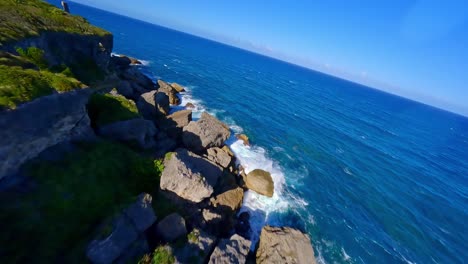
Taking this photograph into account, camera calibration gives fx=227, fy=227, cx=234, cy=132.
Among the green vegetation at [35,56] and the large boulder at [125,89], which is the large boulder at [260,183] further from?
the green vegetation at [35,56]

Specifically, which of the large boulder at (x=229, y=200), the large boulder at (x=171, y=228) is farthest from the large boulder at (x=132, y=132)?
the large boulder at (x=171, y=228)

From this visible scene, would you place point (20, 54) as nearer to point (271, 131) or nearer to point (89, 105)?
point (89, 105)

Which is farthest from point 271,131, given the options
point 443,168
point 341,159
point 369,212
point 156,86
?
point 443,168

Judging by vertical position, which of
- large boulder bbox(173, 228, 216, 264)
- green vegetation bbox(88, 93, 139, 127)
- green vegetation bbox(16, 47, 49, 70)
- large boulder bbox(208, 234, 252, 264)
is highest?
green vegetation bbox(16, 47, 49, 70)

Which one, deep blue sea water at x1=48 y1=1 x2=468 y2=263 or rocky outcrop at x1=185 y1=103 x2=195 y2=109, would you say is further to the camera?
rocky outcrop at x1=185 y1=103 x2=195 y2=109

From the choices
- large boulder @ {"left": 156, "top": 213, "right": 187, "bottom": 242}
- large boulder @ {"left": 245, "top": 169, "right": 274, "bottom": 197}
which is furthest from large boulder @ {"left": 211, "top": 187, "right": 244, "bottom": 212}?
large boulder @ {"left": 156, "top": 213, "right": 187, "bottom": 242}

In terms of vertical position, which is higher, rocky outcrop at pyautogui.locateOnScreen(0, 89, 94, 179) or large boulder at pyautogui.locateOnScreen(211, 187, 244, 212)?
rocky outcrop at pyautogui.locateOnScreen(0, 89, 94, 179)

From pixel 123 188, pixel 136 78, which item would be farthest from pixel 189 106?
pixel 123 188

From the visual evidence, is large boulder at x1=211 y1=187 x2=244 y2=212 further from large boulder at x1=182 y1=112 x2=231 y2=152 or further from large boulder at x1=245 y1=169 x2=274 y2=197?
large boulder at x1=182 y1=112 x2=231 y2=152
